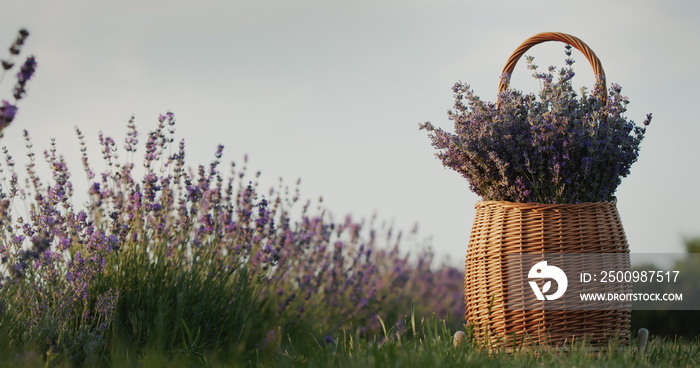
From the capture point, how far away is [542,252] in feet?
9.86

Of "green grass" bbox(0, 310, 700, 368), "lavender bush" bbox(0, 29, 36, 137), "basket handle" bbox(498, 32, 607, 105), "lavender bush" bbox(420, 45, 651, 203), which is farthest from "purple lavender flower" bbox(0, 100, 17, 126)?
"basket handle" bbox(498, 32, 607, 105)

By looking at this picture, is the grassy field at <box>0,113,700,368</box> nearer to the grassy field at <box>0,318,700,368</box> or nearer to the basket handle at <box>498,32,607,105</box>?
the grassy field at <box>0,318,700,368</box>

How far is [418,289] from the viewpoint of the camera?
6312 mm

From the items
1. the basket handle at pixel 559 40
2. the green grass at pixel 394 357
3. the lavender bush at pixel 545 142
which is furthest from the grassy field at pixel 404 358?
the basket handle at pixel 559 40

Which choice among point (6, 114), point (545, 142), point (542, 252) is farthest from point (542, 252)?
point (6, 114)

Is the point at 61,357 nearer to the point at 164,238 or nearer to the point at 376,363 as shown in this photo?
the point at 164,238

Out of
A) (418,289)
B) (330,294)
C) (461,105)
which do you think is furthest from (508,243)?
(418,289)

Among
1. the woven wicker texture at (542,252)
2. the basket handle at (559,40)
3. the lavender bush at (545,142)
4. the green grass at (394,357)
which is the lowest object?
the green grass at (394,357)

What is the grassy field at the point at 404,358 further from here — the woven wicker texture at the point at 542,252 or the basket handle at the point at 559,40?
the basket handle at the point at 559,40

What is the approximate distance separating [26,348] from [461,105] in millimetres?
2272

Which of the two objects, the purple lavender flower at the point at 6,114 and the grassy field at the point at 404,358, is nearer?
the purple lavender flower at the point at 6,114

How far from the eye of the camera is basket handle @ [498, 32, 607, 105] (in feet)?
10.5

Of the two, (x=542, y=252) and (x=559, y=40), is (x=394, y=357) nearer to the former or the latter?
(x=542, y=252)

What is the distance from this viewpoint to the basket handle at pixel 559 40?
3195mm
